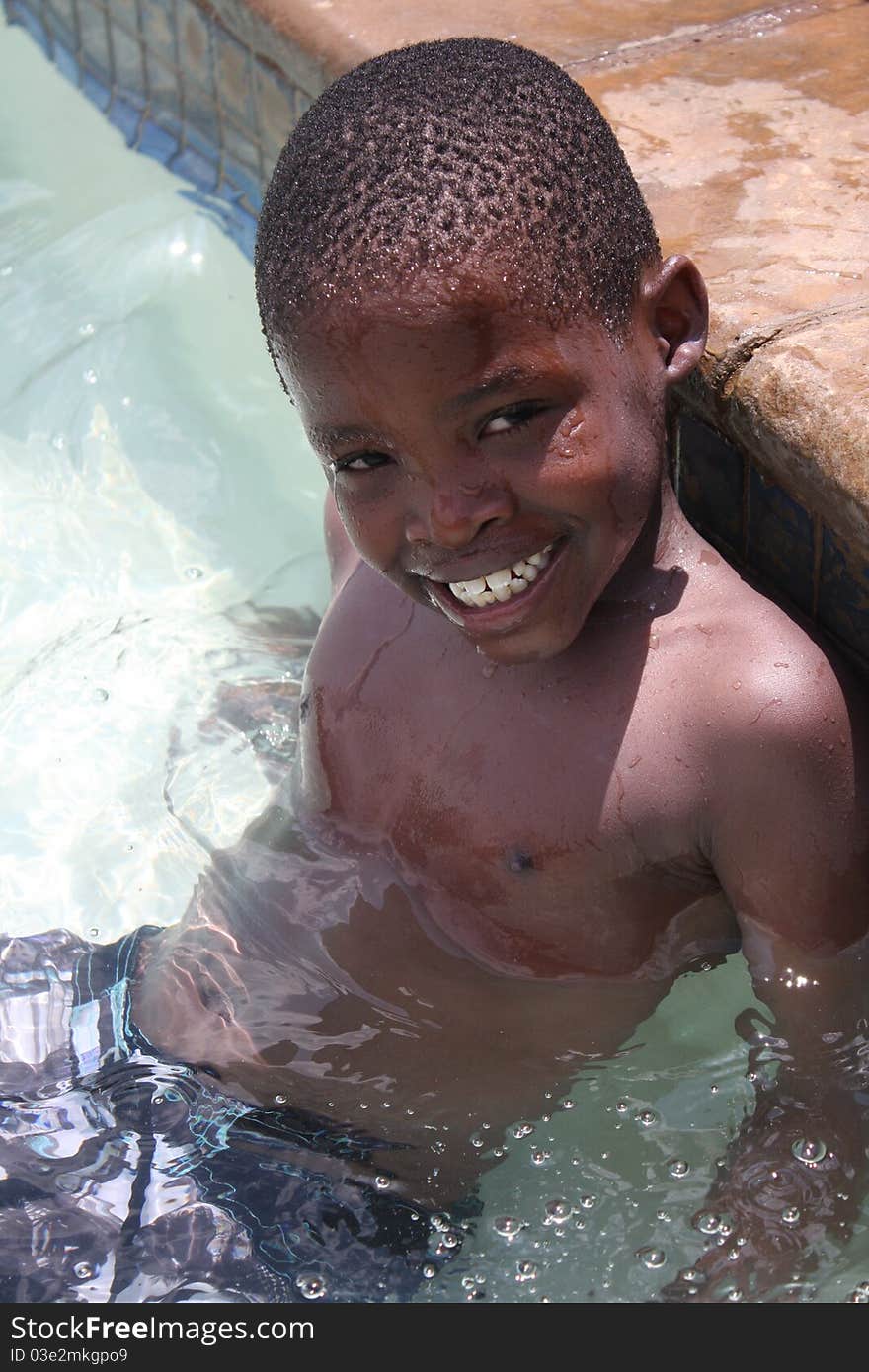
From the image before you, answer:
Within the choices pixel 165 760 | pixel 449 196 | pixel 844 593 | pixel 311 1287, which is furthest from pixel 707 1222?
pixel 165 760

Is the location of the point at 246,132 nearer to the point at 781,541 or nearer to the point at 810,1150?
the point at 781,541

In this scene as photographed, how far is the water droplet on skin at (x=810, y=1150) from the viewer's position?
1.92 meters

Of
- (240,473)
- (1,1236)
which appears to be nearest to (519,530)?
(1,1236)

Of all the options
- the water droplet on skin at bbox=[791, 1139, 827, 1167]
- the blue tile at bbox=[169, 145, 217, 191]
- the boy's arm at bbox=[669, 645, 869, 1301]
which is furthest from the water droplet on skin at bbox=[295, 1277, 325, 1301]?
the blue tile at bbox=[169, 145, 217, 191]

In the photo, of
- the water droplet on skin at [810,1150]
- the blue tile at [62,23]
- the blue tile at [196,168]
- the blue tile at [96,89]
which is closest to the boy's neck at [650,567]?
the water droplet on skin at [810,1150]

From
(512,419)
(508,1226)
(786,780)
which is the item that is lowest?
(508,1226)

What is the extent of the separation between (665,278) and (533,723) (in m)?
0.54

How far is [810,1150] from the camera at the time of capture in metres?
1.93

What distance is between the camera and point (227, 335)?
12.6 feet

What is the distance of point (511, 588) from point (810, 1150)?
0.75m

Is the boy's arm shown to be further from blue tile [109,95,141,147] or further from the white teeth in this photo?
blue tile [109,95,141,147]

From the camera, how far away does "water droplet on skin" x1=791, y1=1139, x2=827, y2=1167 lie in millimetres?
1923

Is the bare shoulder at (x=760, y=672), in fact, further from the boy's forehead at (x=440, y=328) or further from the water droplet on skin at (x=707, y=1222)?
the water droplet on skin at (x=707, y=1222)
